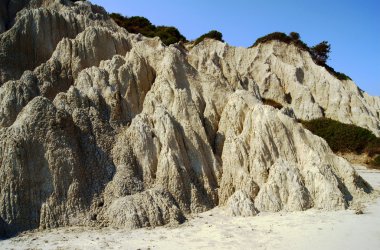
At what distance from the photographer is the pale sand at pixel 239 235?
38.1ft

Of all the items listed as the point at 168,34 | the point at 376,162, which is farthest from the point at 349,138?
the point at 168,34

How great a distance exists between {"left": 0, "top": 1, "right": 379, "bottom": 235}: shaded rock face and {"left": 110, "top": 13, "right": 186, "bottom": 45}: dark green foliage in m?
19.6

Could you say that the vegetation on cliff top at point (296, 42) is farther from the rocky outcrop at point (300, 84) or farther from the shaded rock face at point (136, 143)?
the shaded rock face at point (136, 143)

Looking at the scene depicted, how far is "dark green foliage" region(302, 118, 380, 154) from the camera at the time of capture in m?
33.2

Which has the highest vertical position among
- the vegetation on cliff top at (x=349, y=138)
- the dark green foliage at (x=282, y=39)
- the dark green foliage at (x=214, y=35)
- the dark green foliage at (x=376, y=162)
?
the dark green foliage at (x=214, y=35)

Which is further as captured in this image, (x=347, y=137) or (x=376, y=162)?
(x=347, y=137)

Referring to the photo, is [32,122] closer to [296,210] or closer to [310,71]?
[296,210]

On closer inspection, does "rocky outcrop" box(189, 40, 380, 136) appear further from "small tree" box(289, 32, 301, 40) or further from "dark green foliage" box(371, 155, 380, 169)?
"dark green foliage" box(371, 155, 380, 169)

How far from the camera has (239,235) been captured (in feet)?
40.8

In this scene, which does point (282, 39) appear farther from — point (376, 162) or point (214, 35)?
point (376, 162)

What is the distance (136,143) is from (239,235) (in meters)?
6.06

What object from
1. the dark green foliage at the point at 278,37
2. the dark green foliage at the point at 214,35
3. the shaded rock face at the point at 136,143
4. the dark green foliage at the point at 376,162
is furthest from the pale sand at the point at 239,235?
the dark green foliage at the point at 214,35

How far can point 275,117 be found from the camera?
Answer: 58.1 feet

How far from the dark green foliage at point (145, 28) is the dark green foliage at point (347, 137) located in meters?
17.7
